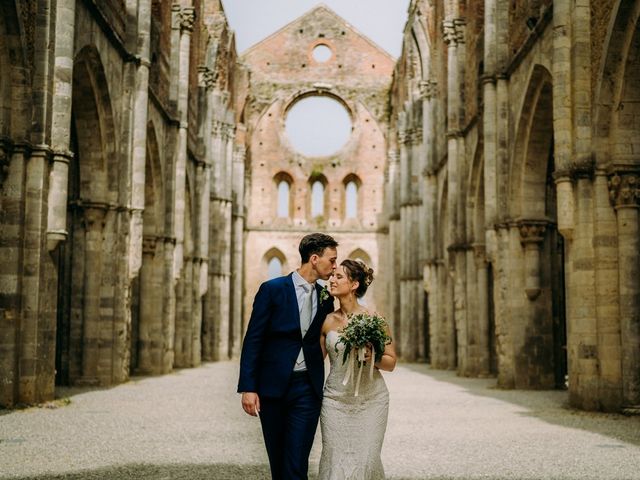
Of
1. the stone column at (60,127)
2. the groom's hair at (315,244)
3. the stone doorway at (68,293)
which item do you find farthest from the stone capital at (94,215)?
the groom's hair at (315,244)

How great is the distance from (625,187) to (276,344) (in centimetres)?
830

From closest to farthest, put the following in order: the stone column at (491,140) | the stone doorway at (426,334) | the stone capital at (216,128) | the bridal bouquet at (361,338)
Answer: the bridal bouquet at (361,338), the stone column at (491,140), the stone capital at (216,128), the stone doorway at (426,334)

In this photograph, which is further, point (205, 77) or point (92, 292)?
point (205, 77)

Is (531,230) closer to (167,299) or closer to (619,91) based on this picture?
(619,91)

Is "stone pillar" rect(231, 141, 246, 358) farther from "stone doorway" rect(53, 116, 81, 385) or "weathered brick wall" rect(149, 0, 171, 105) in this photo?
"stone doorway" rect(53, 116, 81, 385)

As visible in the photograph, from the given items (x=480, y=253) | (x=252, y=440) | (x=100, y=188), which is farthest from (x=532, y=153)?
(x=252, y=440)

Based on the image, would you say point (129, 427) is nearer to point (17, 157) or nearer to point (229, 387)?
point (17, 157)

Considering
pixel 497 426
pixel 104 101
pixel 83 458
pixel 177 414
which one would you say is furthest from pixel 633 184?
pixel 104 101

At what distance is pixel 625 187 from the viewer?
1154 cm

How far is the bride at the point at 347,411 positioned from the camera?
15.1 ft

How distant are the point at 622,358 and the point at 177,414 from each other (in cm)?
594

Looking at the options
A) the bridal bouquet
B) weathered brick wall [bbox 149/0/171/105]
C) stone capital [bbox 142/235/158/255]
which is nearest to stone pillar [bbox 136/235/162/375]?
stone capital [bbox 142/235/158/255]

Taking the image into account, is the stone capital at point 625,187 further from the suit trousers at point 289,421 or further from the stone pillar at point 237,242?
the stone pillar at point 237,242

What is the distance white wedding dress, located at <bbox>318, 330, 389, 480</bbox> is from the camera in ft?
15.1
